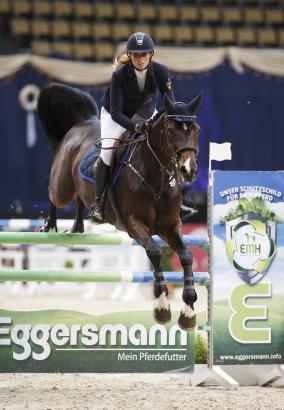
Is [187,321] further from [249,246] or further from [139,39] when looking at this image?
[139,39]

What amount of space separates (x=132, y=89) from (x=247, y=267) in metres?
1.27

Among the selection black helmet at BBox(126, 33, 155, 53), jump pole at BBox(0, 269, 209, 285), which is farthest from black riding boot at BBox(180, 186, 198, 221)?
black helmet at BBox(126, 33, 155, 53)

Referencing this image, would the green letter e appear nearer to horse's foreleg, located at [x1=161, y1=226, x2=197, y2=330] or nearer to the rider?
horse's foreleg, located at [x1=161, y1=226, x2=197, y2=330]

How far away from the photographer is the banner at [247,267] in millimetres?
4723

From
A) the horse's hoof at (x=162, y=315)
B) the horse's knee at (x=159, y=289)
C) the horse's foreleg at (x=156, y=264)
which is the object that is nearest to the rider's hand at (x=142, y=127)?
the horse's foreleg at (x=156, y=264)

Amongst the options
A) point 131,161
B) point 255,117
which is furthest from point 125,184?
point 255,117

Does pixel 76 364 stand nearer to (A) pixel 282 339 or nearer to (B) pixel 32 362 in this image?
(B) pixel 32 362

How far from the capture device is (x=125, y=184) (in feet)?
14.4

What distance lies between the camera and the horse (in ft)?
12.7

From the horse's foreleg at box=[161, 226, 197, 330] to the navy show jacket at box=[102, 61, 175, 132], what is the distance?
0.62m

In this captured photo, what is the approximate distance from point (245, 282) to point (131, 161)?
40.7 inches

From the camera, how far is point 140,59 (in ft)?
13.7

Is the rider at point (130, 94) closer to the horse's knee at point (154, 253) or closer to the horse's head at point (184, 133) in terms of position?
the horse's head at point (184, 133)

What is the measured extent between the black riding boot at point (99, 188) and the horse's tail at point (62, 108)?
99cm
